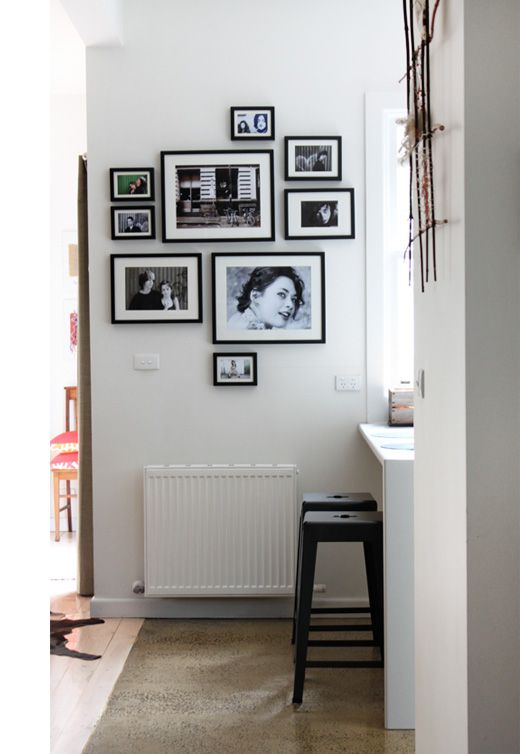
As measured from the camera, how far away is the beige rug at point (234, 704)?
2766 millimetres

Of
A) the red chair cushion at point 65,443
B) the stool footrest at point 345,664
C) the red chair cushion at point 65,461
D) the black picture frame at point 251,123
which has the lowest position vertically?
the stool footrest at point 345,664

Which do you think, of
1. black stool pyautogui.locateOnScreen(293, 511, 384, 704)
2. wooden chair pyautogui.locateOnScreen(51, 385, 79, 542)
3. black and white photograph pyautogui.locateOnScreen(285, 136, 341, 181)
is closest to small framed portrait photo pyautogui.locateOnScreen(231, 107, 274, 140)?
black and white photograph pyautogui.locateOnScreen(285, 136, 341, 181)

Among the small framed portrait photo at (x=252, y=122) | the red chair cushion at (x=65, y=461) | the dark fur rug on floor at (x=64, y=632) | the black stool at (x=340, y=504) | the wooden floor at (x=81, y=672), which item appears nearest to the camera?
the wooden floor at (x=81, y=672)

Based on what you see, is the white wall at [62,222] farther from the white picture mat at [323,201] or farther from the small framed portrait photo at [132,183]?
the white picture mat at [323,201]

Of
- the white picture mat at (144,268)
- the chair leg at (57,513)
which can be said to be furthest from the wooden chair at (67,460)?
the white picture mat at (144,268)

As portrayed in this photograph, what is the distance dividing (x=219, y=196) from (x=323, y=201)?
1.53ft

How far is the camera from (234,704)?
306 cm

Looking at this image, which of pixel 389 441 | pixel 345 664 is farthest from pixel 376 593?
pixel 389 441

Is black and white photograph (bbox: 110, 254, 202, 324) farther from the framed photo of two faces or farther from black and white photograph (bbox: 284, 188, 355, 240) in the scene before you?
black and white photograph (bbox: 284, 188, 355, 240)

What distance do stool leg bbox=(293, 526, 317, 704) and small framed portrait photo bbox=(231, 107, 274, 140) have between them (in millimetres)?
1845

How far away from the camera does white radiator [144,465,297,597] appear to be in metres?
3.94

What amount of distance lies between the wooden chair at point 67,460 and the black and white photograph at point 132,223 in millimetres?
1608
